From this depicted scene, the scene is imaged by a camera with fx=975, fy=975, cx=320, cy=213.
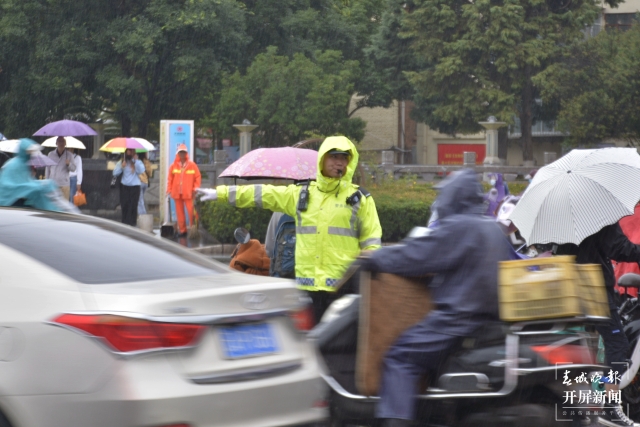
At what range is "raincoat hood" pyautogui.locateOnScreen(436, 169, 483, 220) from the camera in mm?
4531

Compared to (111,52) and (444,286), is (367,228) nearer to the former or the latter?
(444,286)

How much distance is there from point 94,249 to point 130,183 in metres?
16.6

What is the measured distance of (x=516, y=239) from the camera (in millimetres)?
14242

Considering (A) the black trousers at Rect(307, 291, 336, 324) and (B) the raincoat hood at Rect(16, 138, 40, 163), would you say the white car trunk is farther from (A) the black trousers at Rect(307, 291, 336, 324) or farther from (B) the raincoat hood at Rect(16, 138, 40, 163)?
(B) the raincoat hood at Rect(16, 138, 40, 163)

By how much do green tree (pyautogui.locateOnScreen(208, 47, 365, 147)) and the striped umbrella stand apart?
1298 inches

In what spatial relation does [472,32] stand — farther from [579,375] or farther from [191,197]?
[579,375]

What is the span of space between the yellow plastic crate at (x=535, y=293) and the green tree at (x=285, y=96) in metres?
35.2

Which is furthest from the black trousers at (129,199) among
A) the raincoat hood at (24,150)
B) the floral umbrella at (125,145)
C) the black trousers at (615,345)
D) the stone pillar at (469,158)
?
the stone pillar at (469,158)

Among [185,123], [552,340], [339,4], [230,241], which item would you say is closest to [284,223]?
[552,340]

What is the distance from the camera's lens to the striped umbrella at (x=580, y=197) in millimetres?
6297

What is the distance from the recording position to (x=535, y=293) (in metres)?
4.39

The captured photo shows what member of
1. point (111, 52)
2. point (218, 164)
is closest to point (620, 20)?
point (111, 52)

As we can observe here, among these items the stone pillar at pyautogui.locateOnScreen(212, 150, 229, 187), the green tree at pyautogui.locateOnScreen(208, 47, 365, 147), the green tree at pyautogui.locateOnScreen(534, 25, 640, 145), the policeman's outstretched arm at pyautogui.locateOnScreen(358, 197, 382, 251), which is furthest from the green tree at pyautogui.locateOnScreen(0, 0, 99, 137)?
the policeman's outstretched arm at pyautogui.locateOnScreen(358, 197, 382, 251)

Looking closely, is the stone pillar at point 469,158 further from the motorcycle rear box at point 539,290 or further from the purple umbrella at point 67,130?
the motorcycle rear box at point 539,290
